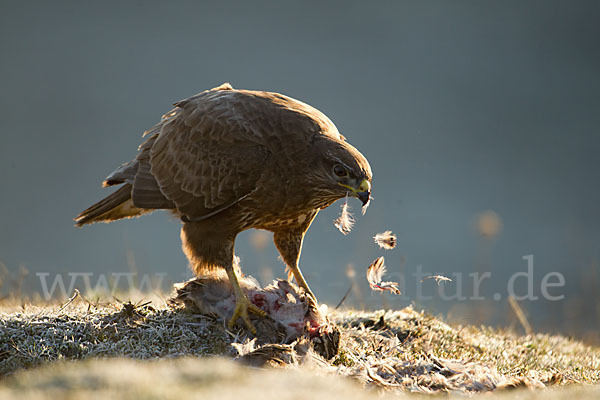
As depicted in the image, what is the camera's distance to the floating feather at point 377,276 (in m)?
4.09

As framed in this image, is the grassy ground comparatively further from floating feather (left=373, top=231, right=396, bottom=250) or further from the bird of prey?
floating feather (left=373, top=231, right=396, bottom=250)

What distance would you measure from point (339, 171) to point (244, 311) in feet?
3.52

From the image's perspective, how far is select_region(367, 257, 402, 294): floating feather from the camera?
4.09 metres

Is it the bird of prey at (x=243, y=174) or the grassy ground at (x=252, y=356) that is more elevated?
the bird of prey at (x=243, y=174)

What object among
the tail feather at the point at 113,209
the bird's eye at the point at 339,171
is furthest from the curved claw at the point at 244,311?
the tail feather at the point at 113,209

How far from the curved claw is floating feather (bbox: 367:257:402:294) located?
789 mm

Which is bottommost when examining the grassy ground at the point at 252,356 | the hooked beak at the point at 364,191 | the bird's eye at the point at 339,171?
the grassy ground at the point at 252,356

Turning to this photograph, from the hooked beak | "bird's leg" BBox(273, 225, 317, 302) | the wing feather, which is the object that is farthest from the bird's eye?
"bird's leg" BBox(273, 225, 317, 302)

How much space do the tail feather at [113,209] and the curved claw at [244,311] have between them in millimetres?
1478

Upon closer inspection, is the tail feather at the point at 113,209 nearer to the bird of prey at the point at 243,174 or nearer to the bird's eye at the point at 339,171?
the bird of prey at the point at 243,174

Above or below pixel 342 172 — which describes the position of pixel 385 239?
below

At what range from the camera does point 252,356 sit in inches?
111

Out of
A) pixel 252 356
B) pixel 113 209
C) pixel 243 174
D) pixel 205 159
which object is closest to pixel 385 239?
pixel 243 174

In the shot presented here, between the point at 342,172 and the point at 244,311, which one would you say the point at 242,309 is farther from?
the point at 342,172
